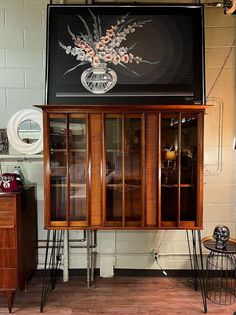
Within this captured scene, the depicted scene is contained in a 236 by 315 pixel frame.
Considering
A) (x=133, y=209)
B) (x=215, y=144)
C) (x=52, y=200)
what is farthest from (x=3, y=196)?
(x=215, y=144)

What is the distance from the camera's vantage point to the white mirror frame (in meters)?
2.96

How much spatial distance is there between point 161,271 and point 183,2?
265 cm

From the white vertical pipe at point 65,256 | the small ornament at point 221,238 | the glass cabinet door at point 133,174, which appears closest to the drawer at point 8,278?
the white vertical pipe at point 65,256

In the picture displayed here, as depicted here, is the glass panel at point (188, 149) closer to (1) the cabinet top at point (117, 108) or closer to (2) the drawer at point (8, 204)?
(1) the cabinet top at point (117, 108)

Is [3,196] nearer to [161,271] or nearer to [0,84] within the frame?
[0,84]

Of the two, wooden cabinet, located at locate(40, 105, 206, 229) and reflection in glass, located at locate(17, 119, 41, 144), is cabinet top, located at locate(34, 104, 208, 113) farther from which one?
reflection in glass, located at locate(17, 119, 41, 144)

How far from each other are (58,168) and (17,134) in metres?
0.73

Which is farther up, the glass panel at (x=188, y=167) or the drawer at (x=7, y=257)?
the glass panel at (x=188, y=167)

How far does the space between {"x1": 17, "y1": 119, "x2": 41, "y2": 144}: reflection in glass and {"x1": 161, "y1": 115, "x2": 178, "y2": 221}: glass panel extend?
1.24 m

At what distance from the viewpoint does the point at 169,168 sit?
2.55 metres

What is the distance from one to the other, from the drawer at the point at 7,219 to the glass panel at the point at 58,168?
0.32 metres

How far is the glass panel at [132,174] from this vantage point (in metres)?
2.53

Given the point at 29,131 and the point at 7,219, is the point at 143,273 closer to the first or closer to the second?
the point at 7,219

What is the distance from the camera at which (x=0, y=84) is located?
3025 mm
